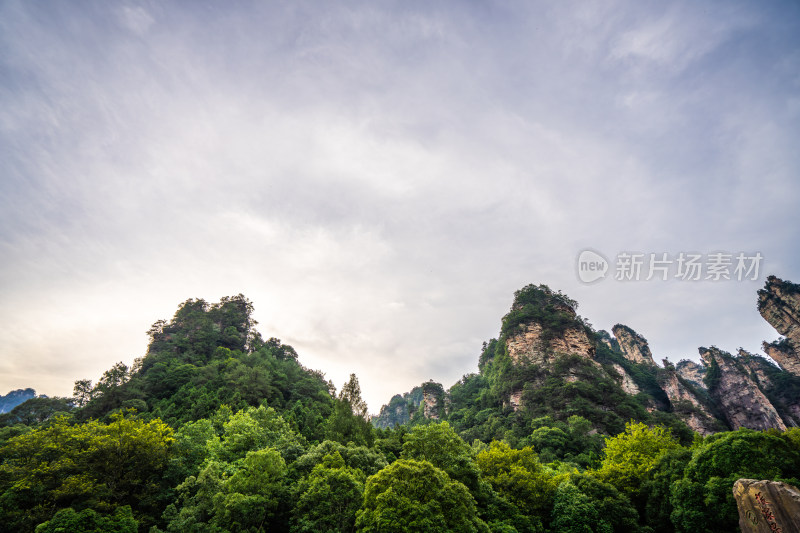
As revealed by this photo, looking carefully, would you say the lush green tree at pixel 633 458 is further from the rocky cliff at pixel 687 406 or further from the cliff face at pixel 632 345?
the cliff face at pixel 632 345

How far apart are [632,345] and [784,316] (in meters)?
30.1

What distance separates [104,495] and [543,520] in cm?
2343

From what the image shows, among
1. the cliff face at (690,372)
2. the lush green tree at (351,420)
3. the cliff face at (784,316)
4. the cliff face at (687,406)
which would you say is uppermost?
the cliff face at (690,372)

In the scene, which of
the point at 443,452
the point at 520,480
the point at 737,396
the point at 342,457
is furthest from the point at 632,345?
the point at 342,457

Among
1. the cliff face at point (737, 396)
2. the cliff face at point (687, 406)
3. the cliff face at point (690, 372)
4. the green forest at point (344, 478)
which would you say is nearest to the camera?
the green forest at point (344, 478)

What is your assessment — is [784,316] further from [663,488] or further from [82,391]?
[82,391]

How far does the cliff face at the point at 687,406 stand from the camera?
5116 centimetres

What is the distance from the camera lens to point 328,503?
49.1 feet

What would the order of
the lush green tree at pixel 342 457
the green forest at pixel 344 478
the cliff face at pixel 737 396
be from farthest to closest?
the cliff face at pixel 737 396 → the lush green tree at pixel 342 457 → the green forest at pixel 344 478

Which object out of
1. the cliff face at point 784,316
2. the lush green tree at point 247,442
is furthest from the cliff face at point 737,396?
the lush green tree at point 247,442

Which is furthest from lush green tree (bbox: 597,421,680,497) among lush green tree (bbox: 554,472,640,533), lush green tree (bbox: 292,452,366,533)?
lush green tree (bbox: 292,452,366,533)

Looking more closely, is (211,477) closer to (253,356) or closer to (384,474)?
(384,474)

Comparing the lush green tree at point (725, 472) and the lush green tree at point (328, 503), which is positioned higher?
the lush green tree at point (725, 472)

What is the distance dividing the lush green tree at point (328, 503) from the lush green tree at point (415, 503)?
2.64 metres
